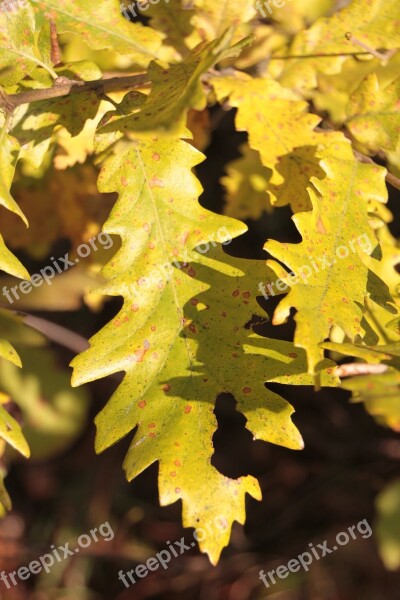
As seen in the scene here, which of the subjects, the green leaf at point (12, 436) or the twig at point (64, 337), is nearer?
the green leaf at point (12, 436)

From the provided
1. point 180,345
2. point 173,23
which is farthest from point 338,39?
point 180,345

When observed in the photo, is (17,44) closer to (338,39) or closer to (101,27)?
(101,27)

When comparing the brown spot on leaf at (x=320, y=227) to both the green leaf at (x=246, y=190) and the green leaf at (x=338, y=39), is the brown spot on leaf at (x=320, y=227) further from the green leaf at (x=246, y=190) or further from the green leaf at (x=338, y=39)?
the green leaf at (x=246, y=190)

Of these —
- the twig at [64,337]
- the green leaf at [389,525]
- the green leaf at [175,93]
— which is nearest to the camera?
the green leaf at [175,93]

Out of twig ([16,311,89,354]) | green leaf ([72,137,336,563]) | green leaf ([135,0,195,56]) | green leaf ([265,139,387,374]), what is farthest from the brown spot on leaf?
twig ([16,311,89,354])

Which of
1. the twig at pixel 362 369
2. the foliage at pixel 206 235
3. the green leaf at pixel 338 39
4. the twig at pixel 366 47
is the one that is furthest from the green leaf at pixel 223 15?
the twig at pixel 362 369

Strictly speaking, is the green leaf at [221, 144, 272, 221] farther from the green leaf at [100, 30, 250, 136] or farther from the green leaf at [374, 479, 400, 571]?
the green leaf at [374, 479, 400, 571]

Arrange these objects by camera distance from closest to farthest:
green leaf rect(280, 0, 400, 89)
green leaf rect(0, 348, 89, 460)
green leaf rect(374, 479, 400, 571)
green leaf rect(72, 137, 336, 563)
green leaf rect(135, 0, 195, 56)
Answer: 1. green leaf rect(72, 137, 336, 563)
2. green leaf rect(280, 0, 400, 89)
3. green leaf rect(135, 0, 195, 56)
4. green leaf rect(374, 479, 400, 571)
5. green leaf rect(0, 348, 89, 460)

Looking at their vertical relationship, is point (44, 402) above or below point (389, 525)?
above

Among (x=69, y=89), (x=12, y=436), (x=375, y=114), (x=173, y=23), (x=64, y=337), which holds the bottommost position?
(x=64, y=337)
